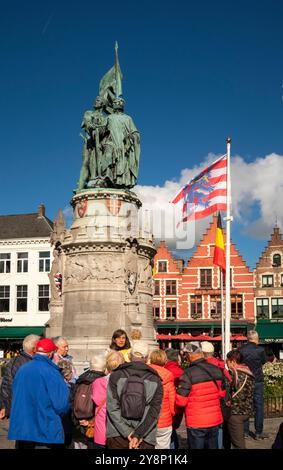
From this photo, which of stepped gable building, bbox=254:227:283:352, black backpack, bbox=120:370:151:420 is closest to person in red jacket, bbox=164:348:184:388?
black backpack, bbox=120:370:151:420

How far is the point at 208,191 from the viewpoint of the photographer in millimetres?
19203

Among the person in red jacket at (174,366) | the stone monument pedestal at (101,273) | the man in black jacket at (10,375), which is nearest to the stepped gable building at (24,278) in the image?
the stone monument pedestal at (101,273)

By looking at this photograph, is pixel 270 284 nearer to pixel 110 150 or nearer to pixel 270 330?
pixel 270 330

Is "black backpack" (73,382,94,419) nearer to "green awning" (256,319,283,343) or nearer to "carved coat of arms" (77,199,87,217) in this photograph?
"carved coat of arms" (77,199,87,217)

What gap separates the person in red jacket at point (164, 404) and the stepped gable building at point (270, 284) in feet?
145

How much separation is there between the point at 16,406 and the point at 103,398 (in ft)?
3.91

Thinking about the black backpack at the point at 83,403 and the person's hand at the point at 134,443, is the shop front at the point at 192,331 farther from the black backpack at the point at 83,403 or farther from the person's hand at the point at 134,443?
the person's hand at the point at 134,443

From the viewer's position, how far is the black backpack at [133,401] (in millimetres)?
6582

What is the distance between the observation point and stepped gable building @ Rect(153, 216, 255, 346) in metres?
52.6

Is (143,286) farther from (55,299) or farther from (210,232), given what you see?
(210,232)

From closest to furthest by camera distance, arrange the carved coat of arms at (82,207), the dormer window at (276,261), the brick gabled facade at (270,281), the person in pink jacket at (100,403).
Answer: the person in pink jacket at (100,403), the carved coat of arms at (82,207), the brick gabled facade at (270,281), the dormer window at (276,261)

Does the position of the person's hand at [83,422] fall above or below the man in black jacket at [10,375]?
below

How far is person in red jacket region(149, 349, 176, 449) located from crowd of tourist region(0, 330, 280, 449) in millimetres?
13
